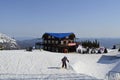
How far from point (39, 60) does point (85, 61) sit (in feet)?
19.0

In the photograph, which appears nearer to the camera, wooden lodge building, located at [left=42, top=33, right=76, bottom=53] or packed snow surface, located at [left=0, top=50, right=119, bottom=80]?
packed snow surface, located at [left=0, top=50, right=119, bottom=80]

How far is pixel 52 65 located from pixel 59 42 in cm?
1805

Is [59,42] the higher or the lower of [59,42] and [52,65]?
the higher

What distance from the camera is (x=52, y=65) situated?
3288 cm

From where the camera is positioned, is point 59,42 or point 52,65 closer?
point 52,65

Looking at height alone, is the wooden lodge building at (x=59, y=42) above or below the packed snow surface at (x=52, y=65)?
above

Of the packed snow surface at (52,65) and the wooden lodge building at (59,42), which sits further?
the wooden lodge building at (59,42)

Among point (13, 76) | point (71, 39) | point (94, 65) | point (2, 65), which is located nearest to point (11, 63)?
point (2, 65)

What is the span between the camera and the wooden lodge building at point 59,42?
4928 centimetres

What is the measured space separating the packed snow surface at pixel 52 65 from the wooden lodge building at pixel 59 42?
10160 millimetres

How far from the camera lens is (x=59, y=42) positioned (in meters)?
50.8

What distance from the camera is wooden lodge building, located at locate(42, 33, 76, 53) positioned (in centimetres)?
4928

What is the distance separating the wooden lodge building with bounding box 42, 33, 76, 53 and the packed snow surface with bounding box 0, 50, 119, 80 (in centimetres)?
1016

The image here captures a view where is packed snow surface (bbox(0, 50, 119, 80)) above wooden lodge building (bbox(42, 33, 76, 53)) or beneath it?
beneath
